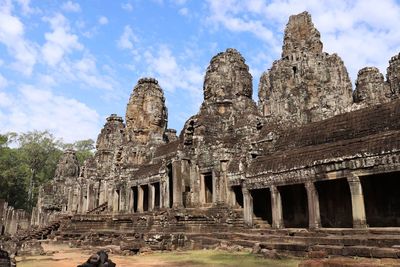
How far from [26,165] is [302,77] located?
4252 cm

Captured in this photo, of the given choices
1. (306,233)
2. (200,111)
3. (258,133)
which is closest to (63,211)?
(200,111)

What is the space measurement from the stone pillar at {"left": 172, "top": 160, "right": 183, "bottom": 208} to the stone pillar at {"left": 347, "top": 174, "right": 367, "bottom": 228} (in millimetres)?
10715

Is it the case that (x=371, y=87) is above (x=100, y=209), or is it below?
above

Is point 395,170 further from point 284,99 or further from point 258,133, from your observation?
point 284,99

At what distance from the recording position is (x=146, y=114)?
3594 centimetres

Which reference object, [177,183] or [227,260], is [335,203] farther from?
[177,183]

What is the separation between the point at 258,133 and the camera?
23172 mm

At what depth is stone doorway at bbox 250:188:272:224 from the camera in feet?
69.9

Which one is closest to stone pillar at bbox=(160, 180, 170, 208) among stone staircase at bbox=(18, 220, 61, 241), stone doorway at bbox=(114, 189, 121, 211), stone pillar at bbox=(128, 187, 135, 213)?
stone pillar at bbox=(128, 187, 135, 213)

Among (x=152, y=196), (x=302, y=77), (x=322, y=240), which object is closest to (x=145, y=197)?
(x=152, y=196)

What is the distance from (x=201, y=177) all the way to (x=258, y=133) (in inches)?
172

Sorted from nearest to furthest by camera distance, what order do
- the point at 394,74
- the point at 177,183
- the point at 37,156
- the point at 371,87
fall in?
the point at 177,183 < the point at 394,74 < the point at 371,87 < the point at 37,156

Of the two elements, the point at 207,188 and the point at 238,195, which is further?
the point at 207,188

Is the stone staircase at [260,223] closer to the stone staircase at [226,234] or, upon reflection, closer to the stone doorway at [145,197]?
the stone staircase at [226,234]
